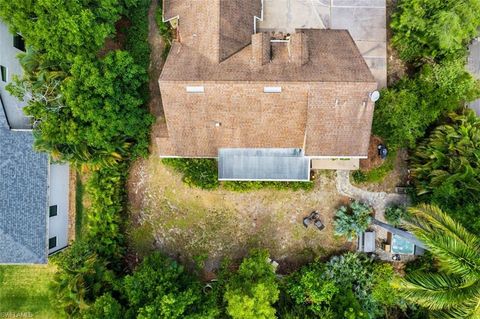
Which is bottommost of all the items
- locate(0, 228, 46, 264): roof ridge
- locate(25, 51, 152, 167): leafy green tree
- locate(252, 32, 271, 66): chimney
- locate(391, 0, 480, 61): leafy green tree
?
locate(0, 228, 46, 264): roof ridge

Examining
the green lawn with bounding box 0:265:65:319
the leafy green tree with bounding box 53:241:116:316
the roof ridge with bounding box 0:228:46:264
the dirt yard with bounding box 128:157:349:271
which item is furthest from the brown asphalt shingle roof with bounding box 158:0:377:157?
the green lawn with bounding box 0:265:65:319

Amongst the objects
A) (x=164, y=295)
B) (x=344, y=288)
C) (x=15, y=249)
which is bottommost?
Answer: (x=344, y=288)

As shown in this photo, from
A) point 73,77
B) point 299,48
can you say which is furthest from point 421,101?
point 73,77

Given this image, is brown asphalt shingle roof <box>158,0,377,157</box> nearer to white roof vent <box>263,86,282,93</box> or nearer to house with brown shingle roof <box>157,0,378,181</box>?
house with brown shingle roof <box>157,0,378,181</box>

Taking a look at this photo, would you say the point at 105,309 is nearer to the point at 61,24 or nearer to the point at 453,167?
the point at 61,24

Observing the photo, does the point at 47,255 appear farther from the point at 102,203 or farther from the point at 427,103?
the point at 427,103

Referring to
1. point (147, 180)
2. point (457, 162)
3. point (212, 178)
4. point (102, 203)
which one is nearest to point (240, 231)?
point (212, 178)

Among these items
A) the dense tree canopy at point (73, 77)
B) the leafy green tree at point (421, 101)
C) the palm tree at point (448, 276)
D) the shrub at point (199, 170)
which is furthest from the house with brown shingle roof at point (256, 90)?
the palm tree at point (448, 276)
